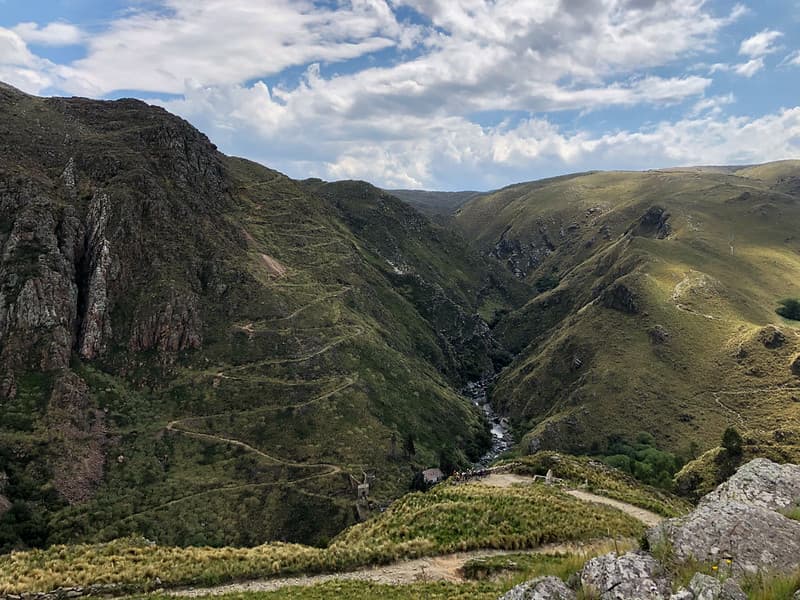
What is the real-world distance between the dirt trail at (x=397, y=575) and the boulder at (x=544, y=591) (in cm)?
1528

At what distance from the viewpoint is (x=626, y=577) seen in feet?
40.3

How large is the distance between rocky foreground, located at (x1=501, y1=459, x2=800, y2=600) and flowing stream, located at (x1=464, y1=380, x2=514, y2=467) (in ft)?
329

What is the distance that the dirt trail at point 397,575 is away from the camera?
90.2ft

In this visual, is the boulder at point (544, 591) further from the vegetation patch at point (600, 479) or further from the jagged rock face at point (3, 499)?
the jagged rock face at point (3, 499)

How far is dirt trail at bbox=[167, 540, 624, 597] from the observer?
27.5 meters

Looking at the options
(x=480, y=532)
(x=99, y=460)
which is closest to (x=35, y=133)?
(x=99, y=460)

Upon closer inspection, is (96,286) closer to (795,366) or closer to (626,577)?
(626,577)

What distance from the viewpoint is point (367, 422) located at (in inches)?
3784

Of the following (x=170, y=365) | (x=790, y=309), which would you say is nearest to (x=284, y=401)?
(x=170, y=365)

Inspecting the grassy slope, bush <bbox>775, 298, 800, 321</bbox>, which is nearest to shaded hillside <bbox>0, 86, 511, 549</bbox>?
the grassy slope

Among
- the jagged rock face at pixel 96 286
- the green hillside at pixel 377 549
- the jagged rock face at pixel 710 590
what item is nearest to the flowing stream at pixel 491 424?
the green hillside at pixel 377 549

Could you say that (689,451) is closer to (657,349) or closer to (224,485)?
(657,349)

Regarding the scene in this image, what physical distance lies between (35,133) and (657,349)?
519ft

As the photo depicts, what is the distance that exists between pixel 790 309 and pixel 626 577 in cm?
16529
